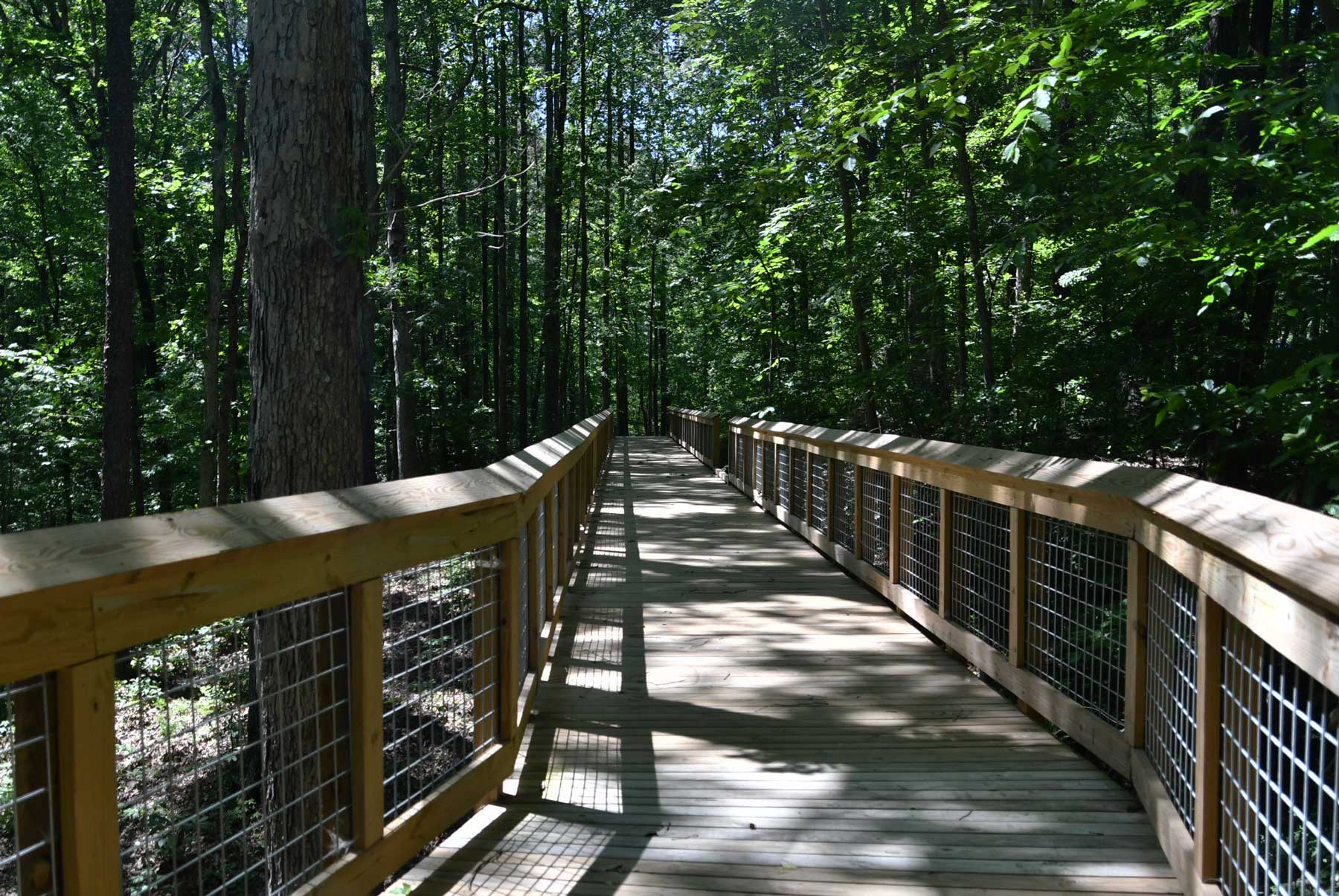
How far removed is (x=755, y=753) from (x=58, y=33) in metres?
15.2

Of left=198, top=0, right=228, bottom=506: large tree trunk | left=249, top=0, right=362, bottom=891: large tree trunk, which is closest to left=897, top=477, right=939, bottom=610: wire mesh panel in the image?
left=249, top=0, right=362, bottom=891: large tree trunk

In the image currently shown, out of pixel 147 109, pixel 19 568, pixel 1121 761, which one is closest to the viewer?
pixel 19 568

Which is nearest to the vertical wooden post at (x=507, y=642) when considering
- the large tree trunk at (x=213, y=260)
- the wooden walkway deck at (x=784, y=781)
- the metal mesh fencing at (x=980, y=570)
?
the wooden walkway deck at (x=784, y=781)

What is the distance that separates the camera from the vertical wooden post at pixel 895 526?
20.0 feet

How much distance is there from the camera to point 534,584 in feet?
14.9

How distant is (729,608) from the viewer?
668 centimetres

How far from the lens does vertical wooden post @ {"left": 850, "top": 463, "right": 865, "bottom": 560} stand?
717cm

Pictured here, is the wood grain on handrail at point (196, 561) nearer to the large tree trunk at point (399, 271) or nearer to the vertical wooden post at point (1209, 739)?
the vertical wooden post at point (1209, 739)

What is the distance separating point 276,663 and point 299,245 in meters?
2.41

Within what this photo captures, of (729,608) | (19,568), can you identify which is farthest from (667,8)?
(19,568)

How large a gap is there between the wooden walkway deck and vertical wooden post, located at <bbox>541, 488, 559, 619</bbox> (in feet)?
1.03

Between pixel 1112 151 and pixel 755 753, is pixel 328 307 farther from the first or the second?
pixel 1112 151

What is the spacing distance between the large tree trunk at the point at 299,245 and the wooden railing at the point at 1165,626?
119 inches

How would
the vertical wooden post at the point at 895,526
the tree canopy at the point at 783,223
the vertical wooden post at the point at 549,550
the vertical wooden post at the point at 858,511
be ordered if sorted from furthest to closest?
1. the vertical wooden post at the point at 858,511
2. the vertical wooden post at the point at 895,526
3. the tree canopy at the point at 783,223
4. the vertical wooden post at the point at 549,550
